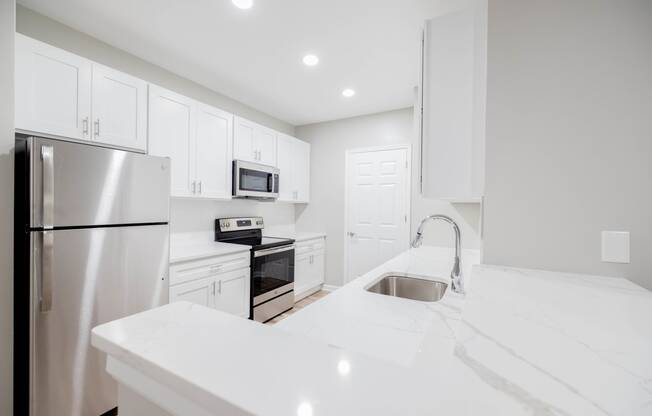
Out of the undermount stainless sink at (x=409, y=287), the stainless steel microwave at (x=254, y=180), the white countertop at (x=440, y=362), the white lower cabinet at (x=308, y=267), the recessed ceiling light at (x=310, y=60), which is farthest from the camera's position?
the white lower cabinet at (x=308, y=267)

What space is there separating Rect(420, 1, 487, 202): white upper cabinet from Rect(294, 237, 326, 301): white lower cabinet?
2323mm

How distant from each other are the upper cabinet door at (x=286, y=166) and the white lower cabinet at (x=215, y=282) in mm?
1273

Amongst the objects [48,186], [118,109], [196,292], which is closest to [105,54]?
[118,109]

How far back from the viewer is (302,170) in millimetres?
4035

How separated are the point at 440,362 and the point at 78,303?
6.13 feet

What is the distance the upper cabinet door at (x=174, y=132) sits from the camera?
220 cm

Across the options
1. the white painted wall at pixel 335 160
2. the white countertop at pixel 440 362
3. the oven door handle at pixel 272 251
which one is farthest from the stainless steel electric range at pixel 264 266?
the white countertop at pixel 440 362

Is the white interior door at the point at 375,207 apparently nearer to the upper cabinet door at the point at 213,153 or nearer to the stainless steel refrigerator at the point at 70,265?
the upper cabinet door at the point at 213,153

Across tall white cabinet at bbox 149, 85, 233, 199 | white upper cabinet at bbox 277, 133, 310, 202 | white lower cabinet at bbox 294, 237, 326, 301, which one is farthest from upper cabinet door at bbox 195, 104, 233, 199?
white lower cabinet at bbox 294, 237, 326, 301

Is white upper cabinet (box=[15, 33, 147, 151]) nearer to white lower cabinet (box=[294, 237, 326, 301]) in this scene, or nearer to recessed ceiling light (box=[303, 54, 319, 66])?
recessed ceiling light (box=[303, 54, 319, 66])

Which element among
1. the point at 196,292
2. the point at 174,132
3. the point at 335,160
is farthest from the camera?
the point at 335,160

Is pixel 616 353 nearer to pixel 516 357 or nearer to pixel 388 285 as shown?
pixel 516 357

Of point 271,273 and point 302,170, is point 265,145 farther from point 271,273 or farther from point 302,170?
point 271,273

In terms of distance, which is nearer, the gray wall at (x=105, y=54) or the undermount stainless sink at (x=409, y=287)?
the undermount stainless sink at (x=409, y=287)
